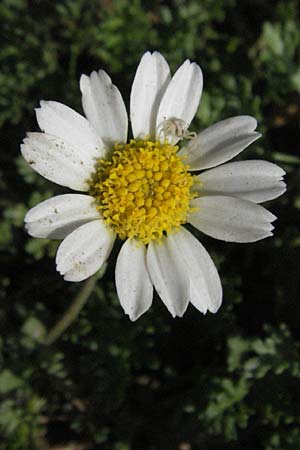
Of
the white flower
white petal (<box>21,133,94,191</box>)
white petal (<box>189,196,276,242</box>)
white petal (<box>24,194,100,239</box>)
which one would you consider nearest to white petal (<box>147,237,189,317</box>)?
the white flower

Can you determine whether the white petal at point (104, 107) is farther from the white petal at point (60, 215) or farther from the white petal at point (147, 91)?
the white petal at point (60, 215)

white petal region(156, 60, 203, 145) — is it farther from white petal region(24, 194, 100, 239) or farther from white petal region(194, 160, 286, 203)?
white petal region(24, 194, 100, 239)

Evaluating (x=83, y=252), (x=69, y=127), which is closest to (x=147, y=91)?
(x=69, y=127)

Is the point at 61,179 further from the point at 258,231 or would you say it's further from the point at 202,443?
the point at 202,443

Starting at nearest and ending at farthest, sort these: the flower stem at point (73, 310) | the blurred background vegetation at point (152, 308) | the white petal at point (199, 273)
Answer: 1. the white petal at point (199, 273)
2. the flower stem at point (73, 310)
3. the blurred background vegetation at point (152, 308)

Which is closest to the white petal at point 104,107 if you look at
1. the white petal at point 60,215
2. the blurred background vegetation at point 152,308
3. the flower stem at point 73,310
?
the white petal at point 60,215

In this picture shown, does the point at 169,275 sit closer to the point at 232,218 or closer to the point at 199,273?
the point at 199,273

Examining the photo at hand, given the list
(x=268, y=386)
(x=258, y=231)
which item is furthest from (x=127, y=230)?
(x=268, y=386)
